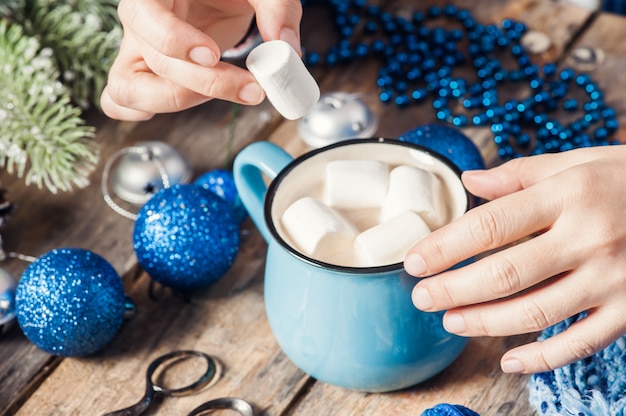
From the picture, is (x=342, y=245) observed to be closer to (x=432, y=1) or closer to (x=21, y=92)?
(x=21, y=92)

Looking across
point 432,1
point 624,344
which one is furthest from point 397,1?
point 624,344

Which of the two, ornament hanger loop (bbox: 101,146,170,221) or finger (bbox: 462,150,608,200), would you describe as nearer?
finger (bbox: 462,150,608,200)

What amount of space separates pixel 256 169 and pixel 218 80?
13 cm

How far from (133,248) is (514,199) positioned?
0.44 metres

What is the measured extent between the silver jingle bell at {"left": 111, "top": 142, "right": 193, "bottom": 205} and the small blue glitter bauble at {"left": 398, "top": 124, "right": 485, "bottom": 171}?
288 mm

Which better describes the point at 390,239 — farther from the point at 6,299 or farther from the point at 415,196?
the point at 6,299

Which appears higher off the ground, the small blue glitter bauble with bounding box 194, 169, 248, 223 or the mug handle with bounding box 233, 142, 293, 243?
the mug handle with bounding box 233, 142, 293, 243

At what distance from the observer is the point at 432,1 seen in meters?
1.28

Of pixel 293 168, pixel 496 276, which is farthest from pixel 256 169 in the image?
pixel 496 276

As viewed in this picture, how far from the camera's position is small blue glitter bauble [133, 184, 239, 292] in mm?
850

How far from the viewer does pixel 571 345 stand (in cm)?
70

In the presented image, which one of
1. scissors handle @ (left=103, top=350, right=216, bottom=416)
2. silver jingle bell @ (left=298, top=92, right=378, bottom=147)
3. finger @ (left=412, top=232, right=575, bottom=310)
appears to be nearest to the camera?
finger @ (left=412, top=232, right=575, bottom=310)

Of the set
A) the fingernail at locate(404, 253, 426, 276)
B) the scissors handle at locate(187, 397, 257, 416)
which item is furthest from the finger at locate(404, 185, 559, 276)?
the scissors handle at locate(187, 397, 257, 416)

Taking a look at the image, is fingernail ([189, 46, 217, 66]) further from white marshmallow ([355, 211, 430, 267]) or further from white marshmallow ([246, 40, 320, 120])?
white marshmallow ([355, 211, 430, 267])
